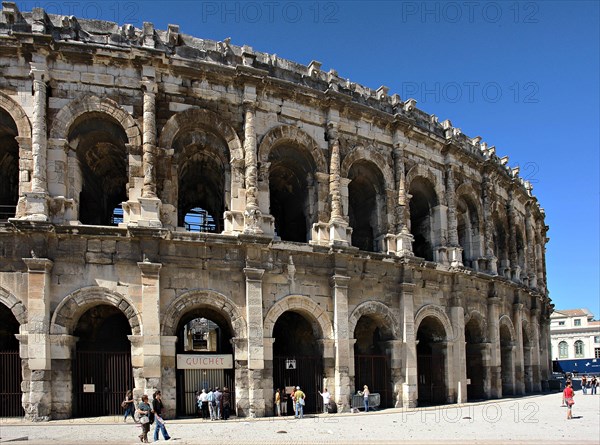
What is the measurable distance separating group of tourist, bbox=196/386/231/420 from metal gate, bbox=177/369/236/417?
745 millimetres

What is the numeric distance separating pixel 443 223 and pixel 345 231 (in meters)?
5.44

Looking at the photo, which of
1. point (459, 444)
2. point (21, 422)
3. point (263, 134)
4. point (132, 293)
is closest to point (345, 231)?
point (263, 134)

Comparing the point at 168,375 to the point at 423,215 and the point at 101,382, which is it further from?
the point at 423,215

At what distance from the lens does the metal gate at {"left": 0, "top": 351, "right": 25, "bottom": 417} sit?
15578mm

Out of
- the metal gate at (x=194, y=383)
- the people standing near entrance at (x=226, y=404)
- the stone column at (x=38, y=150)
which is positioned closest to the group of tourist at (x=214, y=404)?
the people standing near entrance at (x=226, y=404)

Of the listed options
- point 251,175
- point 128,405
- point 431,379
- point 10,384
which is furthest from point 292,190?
point 10,384

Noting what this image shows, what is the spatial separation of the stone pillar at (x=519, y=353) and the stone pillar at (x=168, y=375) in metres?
16.1

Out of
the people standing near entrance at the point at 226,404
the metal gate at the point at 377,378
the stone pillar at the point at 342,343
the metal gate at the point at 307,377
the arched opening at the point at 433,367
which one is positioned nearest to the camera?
the people standing near entrance at the point at 226,404

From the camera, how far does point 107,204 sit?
2180 cm

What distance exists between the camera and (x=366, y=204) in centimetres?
2230

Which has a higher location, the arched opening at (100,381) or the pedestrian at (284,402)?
the arched opening at (100,381)

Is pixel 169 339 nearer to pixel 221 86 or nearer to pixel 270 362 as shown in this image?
pixel 270 362

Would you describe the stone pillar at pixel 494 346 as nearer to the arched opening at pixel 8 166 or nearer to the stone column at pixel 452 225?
the stone column at pixel 452 225

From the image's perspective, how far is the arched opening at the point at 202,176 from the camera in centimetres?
1825
